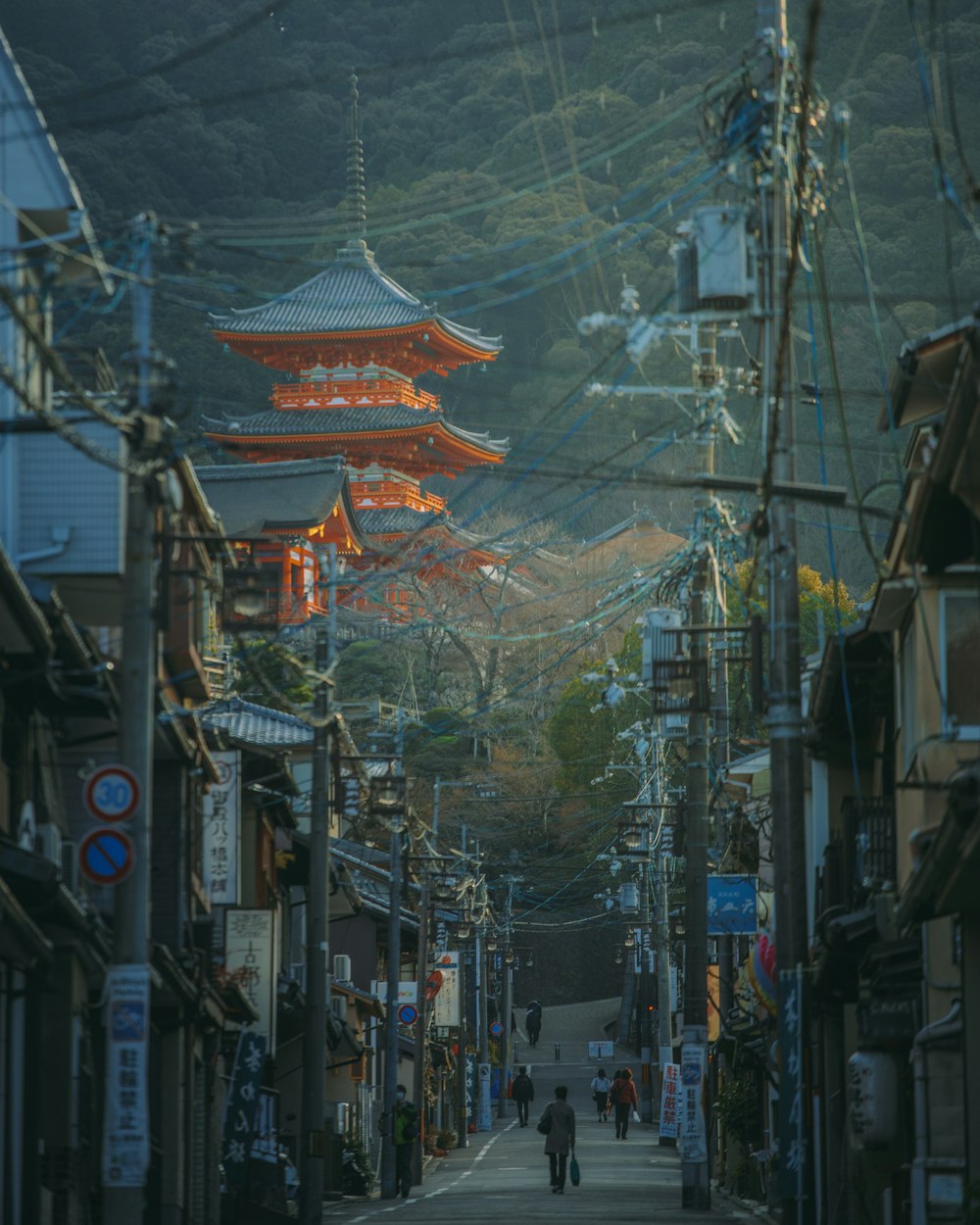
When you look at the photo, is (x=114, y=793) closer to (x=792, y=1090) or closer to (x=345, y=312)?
(x=792, y=1090)

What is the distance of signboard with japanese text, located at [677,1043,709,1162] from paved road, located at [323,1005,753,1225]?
0.92m

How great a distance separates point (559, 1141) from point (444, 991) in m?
20.9

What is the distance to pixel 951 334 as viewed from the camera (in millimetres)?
15516

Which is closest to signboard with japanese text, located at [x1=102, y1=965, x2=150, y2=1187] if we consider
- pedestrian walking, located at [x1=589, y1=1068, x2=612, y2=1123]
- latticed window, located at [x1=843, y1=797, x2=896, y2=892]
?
latticed window, located at [x1=843, y1=797, x2=896, y2=892]

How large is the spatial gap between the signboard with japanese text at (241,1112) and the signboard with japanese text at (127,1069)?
11262 millimetres

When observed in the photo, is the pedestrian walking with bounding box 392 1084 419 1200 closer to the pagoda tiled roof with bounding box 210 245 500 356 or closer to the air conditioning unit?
the air conditioning unit

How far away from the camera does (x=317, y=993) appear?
2531 centimetres

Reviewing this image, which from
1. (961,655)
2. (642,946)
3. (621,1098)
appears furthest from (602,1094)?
(961,655)

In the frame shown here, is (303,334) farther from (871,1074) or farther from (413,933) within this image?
(871,1074)

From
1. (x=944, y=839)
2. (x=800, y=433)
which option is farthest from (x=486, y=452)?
(x=944, y=839)

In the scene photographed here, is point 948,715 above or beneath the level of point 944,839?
above

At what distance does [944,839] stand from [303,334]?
2463 inches

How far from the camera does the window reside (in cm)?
1580

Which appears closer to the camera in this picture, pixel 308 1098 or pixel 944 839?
pixel 944 839
